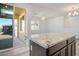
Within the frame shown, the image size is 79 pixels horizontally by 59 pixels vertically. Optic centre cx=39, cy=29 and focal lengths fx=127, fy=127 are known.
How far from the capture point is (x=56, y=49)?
1.63m

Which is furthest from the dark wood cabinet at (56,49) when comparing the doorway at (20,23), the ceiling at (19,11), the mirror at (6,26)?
the ceiling at (19,11)

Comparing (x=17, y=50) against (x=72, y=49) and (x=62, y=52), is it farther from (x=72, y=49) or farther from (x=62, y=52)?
(x=72, y=49)

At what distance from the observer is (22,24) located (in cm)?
169

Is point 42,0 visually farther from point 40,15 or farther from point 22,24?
point 22,24

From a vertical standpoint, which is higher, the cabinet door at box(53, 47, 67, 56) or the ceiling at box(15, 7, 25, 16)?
the ceiling at box(15, 7, 25, 16)

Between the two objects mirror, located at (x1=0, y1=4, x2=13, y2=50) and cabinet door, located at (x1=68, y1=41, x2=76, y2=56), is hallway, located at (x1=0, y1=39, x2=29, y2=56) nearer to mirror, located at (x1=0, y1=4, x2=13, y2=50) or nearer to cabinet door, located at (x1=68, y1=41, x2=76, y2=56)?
mirror, located at (x1=0, y1=4, x2=13, y2=50)

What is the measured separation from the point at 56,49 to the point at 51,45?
5.8 inches

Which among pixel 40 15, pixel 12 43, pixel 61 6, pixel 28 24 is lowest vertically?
pixel 12 43

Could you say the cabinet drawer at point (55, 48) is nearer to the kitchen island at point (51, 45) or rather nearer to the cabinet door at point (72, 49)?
the kitchen island at point (51, 45)

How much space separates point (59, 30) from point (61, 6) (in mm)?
325

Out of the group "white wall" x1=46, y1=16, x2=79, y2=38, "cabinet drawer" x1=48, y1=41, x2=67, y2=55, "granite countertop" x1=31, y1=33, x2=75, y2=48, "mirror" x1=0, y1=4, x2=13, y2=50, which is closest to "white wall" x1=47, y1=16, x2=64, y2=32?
"white wall" x1=46, y1=16, x2=79, y2=38

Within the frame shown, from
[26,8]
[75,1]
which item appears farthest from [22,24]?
[75,1]

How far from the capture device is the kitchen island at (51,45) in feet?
5.01

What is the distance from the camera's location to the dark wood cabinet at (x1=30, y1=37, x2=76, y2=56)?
1531 millimetres
